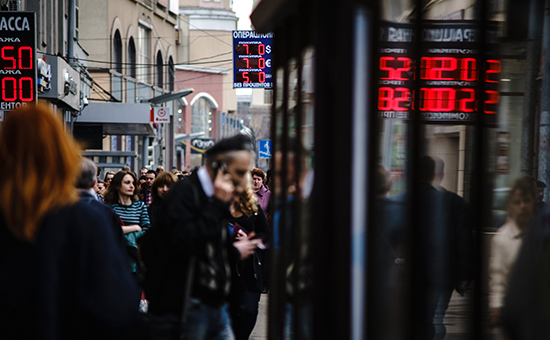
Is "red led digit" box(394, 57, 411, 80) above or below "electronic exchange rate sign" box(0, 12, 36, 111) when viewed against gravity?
below

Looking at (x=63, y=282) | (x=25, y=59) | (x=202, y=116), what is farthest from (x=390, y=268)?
(x=202, y=116)

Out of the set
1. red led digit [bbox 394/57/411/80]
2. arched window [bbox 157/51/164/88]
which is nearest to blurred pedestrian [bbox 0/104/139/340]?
red led digit [bbox 394/57/411/80]

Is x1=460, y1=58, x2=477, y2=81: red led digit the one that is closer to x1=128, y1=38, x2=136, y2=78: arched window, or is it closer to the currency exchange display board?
the currency exchange display board

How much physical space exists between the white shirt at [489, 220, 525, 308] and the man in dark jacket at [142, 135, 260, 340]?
1487 millimetres

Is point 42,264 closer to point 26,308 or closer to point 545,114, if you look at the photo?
point 26,308

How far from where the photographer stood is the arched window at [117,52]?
3250 centimetres

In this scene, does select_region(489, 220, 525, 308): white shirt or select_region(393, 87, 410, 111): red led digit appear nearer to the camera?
select_region(489, 220, 525, 308): white shirt

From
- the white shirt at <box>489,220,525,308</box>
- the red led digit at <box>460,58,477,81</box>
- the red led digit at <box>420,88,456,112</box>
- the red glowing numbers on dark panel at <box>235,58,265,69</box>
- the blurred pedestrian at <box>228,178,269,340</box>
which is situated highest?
the red glowing numbers on dark panel at <box>235,58,265,69</box>

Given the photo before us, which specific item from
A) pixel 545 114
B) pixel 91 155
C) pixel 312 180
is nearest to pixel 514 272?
pixel 545 114

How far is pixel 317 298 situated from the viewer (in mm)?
2592

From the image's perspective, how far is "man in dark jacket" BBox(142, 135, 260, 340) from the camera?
11.8 ft

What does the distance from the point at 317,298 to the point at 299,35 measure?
1.11 meters

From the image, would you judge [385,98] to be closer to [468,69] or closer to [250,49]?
[468,69]

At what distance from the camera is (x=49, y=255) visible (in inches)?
94.3
